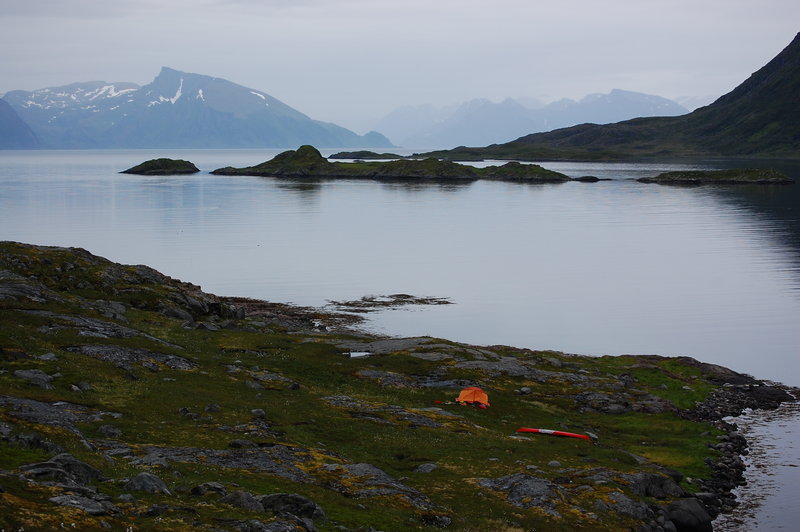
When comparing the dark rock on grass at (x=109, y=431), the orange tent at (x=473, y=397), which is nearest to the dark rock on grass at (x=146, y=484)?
the dark rock on grass at (x=109, y=431)

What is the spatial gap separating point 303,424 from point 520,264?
3158 inches

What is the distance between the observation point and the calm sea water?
74.4 meters

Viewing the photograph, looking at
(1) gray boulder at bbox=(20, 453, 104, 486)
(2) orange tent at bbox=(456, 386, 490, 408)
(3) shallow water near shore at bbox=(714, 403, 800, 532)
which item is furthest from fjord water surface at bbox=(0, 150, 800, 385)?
(1) gray boulder at bbox=(20, 453, 104, 486)

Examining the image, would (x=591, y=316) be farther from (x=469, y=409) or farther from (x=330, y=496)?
(x=330, y=496)

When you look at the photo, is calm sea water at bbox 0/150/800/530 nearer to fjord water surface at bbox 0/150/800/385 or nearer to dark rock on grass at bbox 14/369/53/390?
fjord water surface at bbox 0/150/800/385

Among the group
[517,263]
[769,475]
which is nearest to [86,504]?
[769,475]

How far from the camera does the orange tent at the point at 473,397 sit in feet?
155

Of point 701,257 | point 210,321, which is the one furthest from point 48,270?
point 701,257

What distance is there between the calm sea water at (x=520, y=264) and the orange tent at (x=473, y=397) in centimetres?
1648

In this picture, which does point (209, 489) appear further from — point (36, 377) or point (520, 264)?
point (520, 264)

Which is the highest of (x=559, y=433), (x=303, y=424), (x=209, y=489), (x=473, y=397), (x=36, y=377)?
(x=36, y=377)

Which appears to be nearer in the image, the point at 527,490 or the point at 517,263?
the point at 527,490

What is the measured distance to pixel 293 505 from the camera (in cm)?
2588

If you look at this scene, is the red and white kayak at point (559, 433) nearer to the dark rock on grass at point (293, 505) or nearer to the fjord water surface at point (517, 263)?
the dark rock on grass at point (293, 505)
